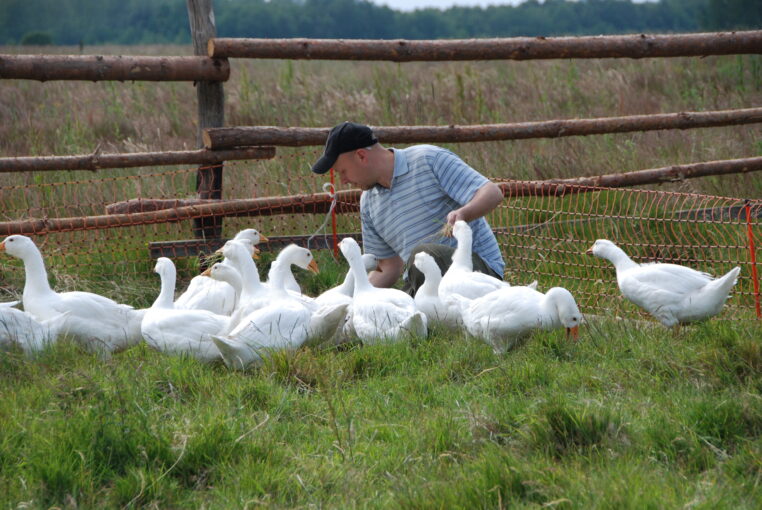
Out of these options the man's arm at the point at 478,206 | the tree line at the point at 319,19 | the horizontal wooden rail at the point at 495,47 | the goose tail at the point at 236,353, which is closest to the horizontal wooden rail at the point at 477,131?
the horizontal wooden rail at the point at 495,47

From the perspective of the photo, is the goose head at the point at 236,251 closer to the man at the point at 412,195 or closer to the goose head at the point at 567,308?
the man at the point at 412,195

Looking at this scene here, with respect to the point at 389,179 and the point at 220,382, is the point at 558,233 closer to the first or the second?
the point at 389,179

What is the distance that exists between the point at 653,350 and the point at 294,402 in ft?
5.40

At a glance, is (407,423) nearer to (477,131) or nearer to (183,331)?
(183,331)

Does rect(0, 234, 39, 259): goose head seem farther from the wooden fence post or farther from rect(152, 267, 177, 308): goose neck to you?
the wooden fence post

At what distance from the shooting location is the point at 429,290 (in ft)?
16.9

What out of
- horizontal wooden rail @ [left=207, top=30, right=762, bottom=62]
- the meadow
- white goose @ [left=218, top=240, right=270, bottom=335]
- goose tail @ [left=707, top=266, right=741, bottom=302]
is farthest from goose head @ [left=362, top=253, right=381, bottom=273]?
goose tail @ [left=707, top=266, right=741, bottom=302]

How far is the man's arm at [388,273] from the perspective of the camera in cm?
592

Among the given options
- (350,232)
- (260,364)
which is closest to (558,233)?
(350,232)

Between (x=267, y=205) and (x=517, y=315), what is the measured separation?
3183mm

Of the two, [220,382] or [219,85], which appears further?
[219,85]

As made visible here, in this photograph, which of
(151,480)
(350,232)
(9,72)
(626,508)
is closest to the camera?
(626,508)

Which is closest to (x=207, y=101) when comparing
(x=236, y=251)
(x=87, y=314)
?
(x=236, y=251)

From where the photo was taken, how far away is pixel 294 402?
12.0 ft
